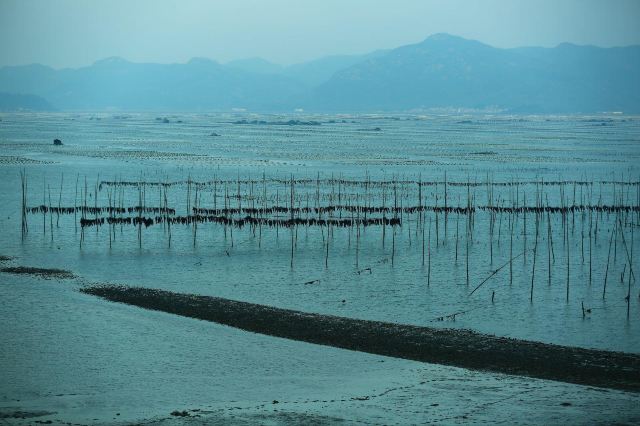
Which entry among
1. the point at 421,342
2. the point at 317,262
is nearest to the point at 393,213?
the point at 317,262

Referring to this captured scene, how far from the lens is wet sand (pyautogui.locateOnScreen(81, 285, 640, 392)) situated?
44.7 ft

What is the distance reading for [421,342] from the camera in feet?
50.5

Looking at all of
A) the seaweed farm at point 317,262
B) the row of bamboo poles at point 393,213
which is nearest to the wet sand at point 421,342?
the seaweed farm at point 317,262

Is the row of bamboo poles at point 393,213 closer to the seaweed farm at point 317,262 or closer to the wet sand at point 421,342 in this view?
the seaweed farm at point 317,262

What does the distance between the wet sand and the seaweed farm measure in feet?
0.56

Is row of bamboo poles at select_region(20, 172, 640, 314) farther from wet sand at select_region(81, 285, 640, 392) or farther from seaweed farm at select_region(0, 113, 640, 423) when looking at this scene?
wet sand at select_region(81, 285, 640, 392)

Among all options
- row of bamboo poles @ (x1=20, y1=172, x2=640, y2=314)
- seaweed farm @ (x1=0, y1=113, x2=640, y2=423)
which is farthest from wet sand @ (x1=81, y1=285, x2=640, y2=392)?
row of bamboo poles @ (x1=20, y1=172, x2=640, y2=314)

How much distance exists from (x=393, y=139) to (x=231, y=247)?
5602cm

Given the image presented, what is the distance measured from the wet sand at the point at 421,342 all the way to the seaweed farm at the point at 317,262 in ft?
0.56

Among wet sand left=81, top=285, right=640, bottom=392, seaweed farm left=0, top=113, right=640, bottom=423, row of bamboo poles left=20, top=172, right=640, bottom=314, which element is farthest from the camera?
row of bamboo poles left=20, top=172, right=640, bottom=314

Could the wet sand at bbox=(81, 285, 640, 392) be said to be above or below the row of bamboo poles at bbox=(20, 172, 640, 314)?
below

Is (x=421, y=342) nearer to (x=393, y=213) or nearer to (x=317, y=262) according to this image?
(x=317, y=262)

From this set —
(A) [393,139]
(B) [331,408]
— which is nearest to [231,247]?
(B) [331,408]

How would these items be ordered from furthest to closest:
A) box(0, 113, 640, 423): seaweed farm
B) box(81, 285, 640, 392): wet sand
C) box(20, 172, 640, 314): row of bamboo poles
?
1. box(20, 172, 640, 314): row of bamboo poles
2. box(0, 113, 640, 423): seaweed farm
3. box(81, 285, 640, 392): wet sand
